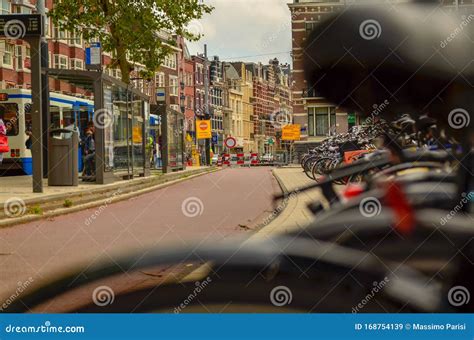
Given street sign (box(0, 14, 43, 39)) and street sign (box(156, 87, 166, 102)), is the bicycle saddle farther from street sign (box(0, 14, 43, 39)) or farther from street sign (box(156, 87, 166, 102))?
street sign (box(156, 87, 166, 102))

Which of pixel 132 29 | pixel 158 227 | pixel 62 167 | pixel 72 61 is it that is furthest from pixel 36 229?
pixel 72 61

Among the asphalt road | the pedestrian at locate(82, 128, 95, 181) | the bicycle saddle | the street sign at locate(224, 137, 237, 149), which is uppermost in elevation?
the bicycle saddle

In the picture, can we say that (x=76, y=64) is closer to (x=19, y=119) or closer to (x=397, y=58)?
(x=19, y=119)

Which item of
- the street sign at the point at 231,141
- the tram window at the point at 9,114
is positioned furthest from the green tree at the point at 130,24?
the street sign at the point at 231,141

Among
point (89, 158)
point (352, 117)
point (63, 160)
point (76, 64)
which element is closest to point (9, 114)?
point (89, 158)

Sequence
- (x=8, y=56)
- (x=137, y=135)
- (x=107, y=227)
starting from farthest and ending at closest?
(x=8, y=56) < (x=137, y=135) < (x=107, y=227)

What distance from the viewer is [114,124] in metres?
16.1

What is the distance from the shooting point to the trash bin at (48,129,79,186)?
1366 cm

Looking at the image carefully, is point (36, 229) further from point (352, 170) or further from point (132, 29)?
point (132, 29)

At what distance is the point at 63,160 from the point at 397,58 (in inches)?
527

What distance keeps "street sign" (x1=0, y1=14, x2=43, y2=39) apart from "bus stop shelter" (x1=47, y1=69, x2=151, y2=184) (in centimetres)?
248

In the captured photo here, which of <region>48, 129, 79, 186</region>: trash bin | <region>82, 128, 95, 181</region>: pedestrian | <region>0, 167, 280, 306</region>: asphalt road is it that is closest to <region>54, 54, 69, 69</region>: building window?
<region>82, 128, 95, 181</region>: pedestrian

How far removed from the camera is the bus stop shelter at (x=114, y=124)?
14741 millimetres

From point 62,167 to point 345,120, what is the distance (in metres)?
12.8
